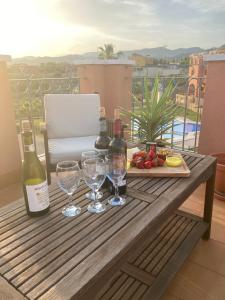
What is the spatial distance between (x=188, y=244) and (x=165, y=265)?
229mm

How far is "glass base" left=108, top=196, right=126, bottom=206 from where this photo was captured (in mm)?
1140

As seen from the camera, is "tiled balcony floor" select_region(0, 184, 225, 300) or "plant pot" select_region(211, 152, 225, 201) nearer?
"tiled balcony floor" select_region(0, 184, 225, 300)

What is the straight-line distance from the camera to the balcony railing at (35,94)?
9.42 feet

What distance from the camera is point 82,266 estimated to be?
775mm

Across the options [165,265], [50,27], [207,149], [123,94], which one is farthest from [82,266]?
[50,27]

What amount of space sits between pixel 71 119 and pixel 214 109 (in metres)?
1.51

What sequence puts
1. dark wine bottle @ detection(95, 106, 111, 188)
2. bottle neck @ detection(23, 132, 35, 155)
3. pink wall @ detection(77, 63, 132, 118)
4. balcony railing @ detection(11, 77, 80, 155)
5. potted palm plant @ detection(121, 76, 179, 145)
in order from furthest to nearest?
pink wall @ detection(77, 63, 132, 118)
balcony railing @ detection(11, 77, 80, 155)
potted palm plant @ detection(121, 76, 179, 145)
dark wine bottle @ detection(95, 106, 111, 188)
bottle neck @ detection(23, 132, 35, 155)

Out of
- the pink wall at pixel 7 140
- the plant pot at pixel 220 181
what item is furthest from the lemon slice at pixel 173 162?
the pink wall at pixel 7 140

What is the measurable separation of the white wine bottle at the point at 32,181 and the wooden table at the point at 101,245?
51 mm

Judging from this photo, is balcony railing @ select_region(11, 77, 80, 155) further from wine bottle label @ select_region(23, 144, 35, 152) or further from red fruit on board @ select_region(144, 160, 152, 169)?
wine bottle label @ select_region(23, 144, 35, 152)

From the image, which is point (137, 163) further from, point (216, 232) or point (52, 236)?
point (216, 232)

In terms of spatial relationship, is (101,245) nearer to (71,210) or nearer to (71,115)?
(71,210)

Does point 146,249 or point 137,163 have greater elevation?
point 137,163

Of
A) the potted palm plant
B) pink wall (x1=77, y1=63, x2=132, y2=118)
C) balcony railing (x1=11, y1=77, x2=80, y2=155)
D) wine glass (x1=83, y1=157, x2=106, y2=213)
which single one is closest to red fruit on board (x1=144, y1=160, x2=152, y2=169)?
wine glass (x1=83, y1=157, x2=106, y2=213)
